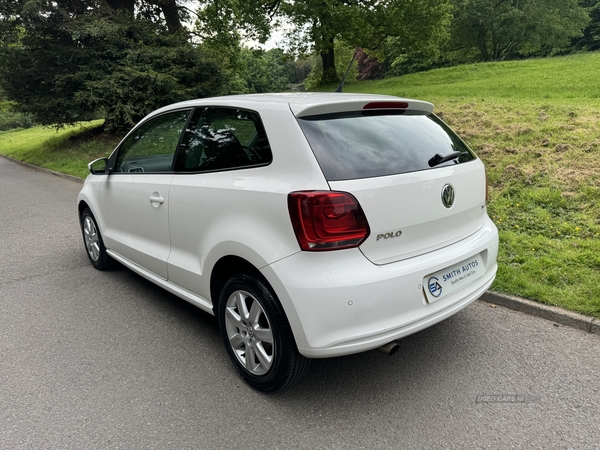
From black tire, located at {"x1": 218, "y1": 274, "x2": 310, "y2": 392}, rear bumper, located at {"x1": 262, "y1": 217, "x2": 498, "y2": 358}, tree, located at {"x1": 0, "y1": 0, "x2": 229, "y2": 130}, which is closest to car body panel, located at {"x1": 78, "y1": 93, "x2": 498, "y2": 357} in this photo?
rear bumper, located at {"x1": 262, "y1": 217, "x2": 498, "y2": 358}

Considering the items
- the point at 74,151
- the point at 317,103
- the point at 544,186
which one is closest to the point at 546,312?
the point at 317,103

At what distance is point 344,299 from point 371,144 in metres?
0.93

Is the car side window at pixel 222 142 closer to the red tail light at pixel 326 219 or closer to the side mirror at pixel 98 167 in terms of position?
the red tail light at pixel 326 219

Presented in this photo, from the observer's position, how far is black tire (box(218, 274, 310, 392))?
2451mm

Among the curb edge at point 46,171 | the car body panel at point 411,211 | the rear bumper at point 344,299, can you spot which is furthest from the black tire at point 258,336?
the curb edge at point 46,171

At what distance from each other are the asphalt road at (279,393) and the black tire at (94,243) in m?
0.82

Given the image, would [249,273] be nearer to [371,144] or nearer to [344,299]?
[344,299]

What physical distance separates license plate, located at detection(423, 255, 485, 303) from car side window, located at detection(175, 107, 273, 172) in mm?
1176

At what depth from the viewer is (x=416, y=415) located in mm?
2447

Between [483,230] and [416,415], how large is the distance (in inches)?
52.3

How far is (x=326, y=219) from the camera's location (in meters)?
2.25

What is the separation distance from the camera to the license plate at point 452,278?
2.49m

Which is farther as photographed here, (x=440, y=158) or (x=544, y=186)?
(x=544, y=186)

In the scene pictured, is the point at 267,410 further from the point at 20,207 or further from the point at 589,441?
the point at 20,207
